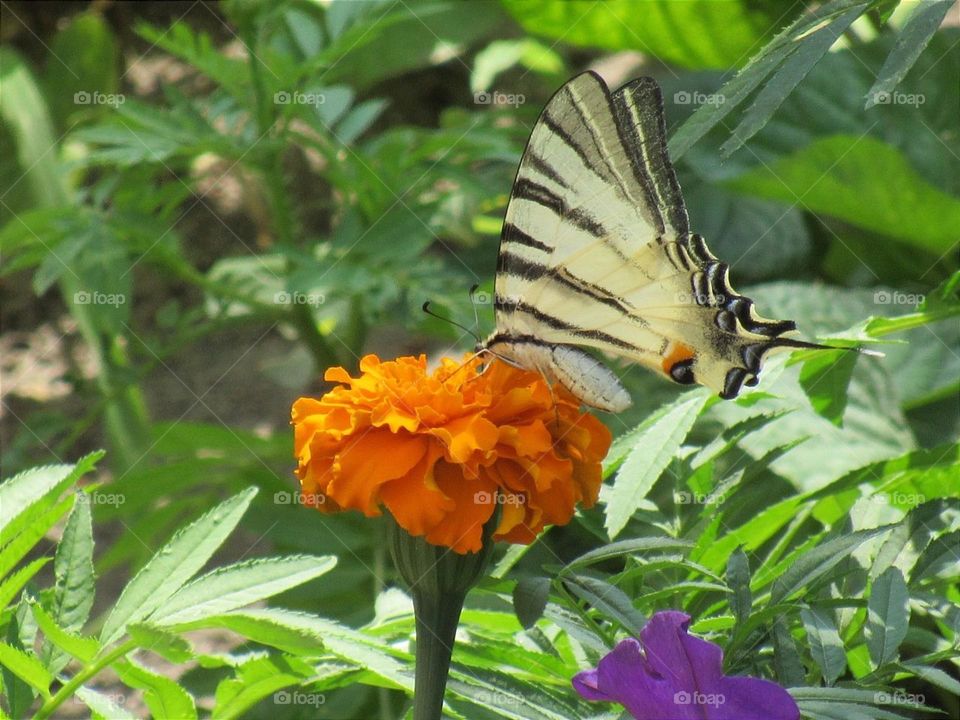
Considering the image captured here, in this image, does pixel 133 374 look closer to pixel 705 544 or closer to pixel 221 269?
pixel 221 269

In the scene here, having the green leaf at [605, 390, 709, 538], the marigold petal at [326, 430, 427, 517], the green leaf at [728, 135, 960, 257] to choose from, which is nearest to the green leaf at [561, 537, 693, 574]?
the green leaf at [605, 390, 709, 538]

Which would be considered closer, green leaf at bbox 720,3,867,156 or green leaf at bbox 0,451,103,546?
green leaf at bbox 720,3,867,156

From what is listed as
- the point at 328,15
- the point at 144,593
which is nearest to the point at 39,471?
the point at 144,593

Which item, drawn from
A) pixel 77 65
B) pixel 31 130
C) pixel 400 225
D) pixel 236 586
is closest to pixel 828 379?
pixel 236 586

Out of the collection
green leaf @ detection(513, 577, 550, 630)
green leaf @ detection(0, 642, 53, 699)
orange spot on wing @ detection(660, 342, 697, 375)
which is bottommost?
green leaf @ detection(0, 642, 53, 699)

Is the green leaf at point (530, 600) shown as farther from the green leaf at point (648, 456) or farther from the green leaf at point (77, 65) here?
the green leaf at point (77, 65)

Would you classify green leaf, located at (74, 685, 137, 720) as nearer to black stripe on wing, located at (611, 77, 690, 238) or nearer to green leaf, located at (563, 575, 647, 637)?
green leaf, located at (563, 575, 647, 637)
